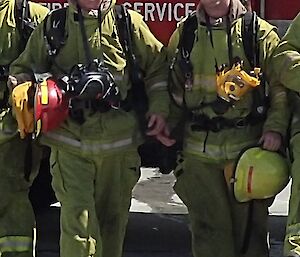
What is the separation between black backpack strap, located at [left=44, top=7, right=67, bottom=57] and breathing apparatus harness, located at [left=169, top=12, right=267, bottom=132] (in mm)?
565

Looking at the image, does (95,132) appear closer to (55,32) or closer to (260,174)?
(55,32)

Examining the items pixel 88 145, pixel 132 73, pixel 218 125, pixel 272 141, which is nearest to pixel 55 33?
pixel 132 73

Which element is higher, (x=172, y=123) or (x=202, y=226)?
(x=172, y=123)

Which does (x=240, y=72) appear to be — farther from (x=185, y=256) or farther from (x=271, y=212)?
(x=271, y=212)

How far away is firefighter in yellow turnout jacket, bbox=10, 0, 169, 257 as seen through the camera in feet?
15.3

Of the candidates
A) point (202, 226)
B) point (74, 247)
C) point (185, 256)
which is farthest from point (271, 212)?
point (74, 247)

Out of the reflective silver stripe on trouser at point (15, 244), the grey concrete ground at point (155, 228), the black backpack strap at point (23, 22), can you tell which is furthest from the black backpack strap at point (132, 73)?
the grey concrete ground at point (155, 228)

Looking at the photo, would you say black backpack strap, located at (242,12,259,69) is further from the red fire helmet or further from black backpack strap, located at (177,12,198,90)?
the red fire helmet

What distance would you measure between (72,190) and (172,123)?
60 centimetres

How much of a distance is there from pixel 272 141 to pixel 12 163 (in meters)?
1.39

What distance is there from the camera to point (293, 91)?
184 inches

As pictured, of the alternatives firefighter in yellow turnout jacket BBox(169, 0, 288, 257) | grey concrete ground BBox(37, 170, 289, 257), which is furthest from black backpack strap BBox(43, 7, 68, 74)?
grey concrete ground BBox(37, 170, 289, 257)

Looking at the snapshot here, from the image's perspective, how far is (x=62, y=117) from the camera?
4.62 m

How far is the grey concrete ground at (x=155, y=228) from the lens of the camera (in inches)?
246
